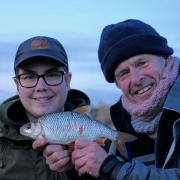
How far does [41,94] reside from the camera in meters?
5.79

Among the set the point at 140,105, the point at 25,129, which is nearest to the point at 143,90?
the point at 140,105

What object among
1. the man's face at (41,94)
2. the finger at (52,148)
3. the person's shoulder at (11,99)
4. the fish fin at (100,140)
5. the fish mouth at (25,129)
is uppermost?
the man's face at (41,94)

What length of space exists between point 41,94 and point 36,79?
15 centimetres

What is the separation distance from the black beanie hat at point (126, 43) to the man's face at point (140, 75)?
0.06 m

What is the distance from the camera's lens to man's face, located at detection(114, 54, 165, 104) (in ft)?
18.2

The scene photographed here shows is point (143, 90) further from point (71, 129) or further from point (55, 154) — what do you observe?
point (55, 154)

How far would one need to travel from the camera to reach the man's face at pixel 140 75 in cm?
556

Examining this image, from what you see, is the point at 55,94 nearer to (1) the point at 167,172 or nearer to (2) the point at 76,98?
(2) the point at 76,98

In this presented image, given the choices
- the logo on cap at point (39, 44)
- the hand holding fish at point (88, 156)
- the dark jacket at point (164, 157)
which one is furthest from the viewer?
the logo on cap at point (39, 44)

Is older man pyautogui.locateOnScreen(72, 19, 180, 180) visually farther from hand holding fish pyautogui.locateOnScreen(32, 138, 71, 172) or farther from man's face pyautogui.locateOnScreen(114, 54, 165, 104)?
hand holding fish pyautogui.locateOnScreen(32, 138, 71, 172)

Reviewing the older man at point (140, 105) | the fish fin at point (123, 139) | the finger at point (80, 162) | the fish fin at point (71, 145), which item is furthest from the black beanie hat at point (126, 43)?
the finger at point (80, 162)

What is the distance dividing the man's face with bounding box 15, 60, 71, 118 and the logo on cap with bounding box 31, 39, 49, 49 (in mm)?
183

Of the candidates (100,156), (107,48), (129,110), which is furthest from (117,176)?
(107,48)

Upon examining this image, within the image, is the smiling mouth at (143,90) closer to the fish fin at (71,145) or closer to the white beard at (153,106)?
the white beard at (153,106)
